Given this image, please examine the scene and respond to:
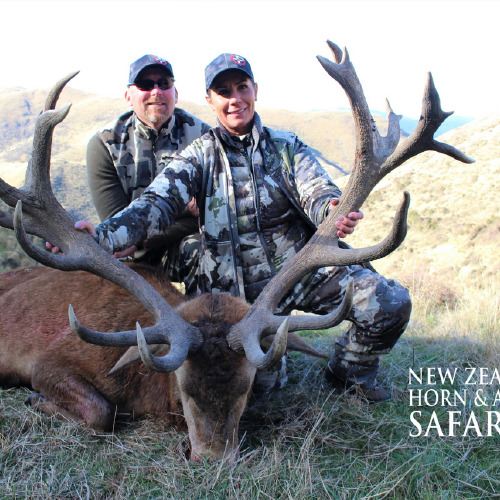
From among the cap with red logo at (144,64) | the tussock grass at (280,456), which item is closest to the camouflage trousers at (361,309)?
the tussock grass at (280,456)

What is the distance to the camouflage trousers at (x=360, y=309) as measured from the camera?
4445 millimetres

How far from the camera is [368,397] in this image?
4.60 metres

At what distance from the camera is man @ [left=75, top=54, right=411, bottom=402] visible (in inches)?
185

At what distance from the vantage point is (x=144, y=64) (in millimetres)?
5848

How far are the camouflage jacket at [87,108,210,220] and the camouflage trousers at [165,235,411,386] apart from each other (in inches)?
99.2

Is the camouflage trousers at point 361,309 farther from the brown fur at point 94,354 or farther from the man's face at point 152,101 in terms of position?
the man's face at point 152,101

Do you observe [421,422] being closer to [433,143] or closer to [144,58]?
[433,143]

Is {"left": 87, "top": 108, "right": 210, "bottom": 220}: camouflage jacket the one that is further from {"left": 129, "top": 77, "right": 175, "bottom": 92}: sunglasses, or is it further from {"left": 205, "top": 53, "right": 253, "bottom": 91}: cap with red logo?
{"left": 205, "top": 53, "right": 253, "bottom": 91}: cap with red logo

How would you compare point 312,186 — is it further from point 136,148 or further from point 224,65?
point 136,148

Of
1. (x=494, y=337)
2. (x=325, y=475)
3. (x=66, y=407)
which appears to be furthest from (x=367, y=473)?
(x=494, y=337)

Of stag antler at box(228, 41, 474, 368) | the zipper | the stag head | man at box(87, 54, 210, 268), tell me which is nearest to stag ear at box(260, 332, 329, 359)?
the stag head

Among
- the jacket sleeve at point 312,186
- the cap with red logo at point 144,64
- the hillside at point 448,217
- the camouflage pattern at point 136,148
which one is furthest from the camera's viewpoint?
the hillside at point 448,217

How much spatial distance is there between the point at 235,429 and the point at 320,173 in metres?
2.54

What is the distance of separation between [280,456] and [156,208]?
2.27m
